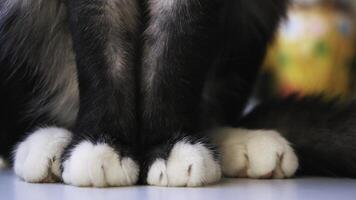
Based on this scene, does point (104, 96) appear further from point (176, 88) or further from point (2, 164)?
point (2, 164)

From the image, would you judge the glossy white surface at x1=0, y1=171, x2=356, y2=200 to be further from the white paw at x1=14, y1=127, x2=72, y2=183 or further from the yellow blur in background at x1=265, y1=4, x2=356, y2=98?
the yellow blur in background at x1=265, y1=4, x2=356, y2=98

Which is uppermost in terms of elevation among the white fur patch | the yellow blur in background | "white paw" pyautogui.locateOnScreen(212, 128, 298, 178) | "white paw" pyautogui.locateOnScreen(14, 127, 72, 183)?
the yellow blur in background

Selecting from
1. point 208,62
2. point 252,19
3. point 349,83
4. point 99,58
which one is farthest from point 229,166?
point 349,83

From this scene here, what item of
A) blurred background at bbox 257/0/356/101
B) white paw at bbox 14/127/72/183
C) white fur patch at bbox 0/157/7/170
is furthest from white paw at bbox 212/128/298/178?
blurred background at bbox 257/0/356/101

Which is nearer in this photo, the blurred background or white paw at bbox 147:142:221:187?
white paw at bbox 147:142:221:187

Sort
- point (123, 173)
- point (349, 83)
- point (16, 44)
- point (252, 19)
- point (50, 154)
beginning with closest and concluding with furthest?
point (123, 173), point (50, 154), point (16, 44), point (252, 19), point (349, 83)

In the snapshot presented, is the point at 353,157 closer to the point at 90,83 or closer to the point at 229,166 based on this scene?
the point at 229,166

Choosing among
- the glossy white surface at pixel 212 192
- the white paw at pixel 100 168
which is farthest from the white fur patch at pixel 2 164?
the white paw at pixel 100 168

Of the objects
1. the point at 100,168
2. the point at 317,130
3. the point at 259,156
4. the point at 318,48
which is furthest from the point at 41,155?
the point at 318,48
